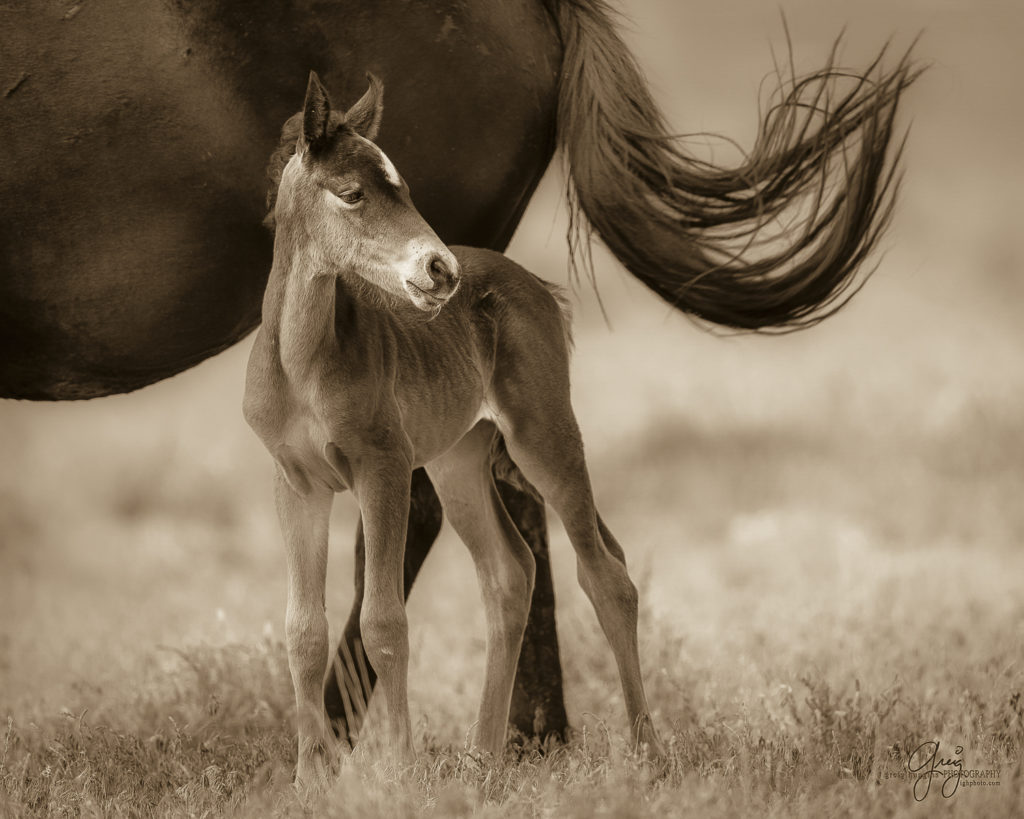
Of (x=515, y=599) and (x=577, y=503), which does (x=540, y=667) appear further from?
(x=577, y=503)

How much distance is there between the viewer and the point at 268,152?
4387 mm

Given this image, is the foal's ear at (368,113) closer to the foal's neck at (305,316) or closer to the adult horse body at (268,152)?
the foal's neck at (305,316)

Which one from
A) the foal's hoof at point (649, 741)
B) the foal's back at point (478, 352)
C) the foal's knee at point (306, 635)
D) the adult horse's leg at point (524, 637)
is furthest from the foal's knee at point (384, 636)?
the adult horse's leg at point (524, 637)

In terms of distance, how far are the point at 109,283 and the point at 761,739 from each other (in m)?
2.45

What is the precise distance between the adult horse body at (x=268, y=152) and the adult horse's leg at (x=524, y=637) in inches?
34.9

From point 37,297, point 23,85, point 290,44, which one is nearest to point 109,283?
point 37,297

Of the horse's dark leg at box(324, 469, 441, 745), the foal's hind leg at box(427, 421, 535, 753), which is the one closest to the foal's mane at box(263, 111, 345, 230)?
the foal's hind leg at box(427, 421, 535, 753)

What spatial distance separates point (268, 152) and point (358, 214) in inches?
38.0

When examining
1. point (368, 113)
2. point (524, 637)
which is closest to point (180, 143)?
point (368, 113)

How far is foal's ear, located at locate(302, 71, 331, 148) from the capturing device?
11.5ft

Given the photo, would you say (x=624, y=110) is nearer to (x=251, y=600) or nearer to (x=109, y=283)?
(x=109, y=283)

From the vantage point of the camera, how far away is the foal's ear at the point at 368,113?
368cm

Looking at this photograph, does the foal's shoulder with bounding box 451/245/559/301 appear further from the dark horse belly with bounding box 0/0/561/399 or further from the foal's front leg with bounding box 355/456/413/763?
the foal's front leg with bounding box 355/456/413/763

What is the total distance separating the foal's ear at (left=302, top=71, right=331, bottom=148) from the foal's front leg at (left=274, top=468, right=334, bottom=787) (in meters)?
0.95
